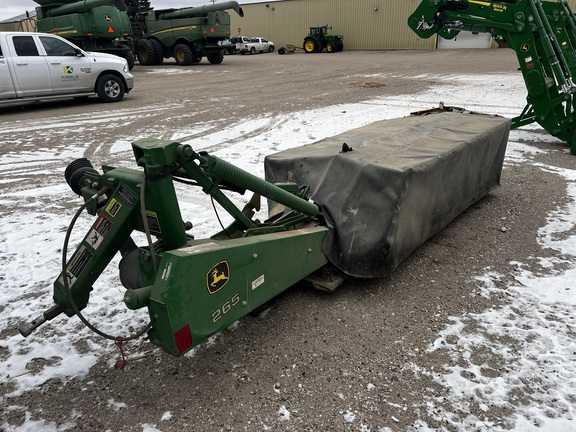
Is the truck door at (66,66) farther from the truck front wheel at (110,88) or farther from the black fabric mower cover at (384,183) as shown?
the black fabric mower cover at (384,183)

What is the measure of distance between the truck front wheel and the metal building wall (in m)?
29.5

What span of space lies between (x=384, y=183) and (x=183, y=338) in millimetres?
1729

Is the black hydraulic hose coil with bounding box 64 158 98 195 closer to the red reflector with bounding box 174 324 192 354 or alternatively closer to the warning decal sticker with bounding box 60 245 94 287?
the warning decal sticker with bounding box 60 245 94 287

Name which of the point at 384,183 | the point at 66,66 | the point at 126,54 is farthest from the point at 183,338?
the point at 126,54

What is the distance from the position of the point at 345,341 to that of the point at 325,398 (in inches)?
19.3

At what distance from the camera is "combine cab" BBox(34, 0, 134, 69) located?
16.6m

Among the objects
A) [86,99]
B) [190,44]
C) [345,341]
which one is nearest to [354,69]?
[190,44]

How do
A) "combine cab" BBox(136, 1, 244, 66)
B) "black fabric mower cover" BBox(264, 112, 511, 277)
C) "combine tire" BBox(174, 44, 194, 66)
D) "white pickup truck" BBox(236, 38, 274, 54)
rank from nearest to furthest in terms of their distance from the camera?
"black fabric mower cover" BBox(264, 112, 511, 277)
"combine cab" BBox(136, 1, 244, 66)
"combine tire" BBox(174, 44, 194, 66)
"white pickup truck" BBox(236, 38, 274, 54)

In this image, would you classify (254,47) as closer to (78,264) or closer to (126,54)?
(126,54)

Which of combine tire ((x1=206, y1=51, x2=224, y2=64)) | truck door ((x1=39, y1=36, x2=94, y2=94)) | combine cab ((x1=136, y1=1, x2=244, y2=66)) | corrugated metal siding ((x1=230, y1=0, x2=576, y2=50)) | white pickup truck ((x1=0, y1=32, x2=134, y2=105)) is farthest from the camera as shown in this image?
corrugated metal siding ((x1=230, y1=0, x2=576, y2=50))

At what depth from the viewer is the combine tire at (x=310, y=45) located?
35469mm

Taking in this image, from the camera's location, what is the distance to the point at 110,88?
37.6ft

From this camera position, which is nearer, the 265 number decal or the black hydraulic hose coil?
the 265 number decal

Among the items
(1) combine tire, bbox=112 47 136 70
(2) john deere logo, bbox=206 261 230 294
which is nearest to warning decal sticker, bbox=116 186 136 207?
(2) john deere logo, bbox=206 261 230 294
